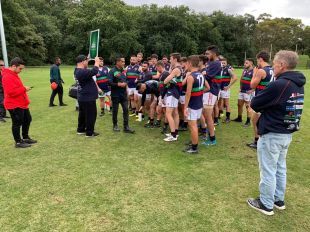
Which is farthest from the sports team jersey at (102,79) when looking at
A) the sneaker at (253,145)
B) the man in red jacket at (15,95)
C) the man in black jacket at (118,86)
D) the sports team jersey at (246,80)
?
the sneaker at (253,145)

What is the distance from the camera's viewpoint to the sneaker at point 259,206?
4156mm

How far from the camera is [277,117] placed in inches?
153

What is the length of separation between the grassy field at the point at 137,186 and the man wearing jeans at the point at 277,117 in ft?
1.62

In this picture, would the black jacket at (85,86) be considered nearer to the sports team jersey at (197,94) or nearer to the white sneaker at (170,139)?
the white sneaker at (170,139)

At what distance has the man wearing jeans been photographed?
12.4ft

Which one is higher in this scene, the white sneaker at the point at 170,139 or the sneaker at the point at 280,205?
the white sneaker at the point at 170,139

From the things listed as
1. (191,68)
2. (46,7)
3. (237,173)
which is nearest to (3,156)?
(191,68)

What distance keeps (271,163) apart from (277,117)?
642mm

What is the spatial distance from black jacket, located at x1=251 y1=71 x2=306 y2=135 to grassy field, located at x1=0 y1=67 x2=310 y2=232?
1299mm

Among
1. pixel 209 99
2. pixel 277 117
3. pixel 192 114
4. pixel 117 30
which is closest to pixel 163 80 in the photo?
pixel 209 99

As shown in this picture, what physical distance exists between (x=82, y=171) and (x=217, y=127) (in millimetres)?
4879

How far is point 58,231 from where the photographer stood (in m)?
3.71

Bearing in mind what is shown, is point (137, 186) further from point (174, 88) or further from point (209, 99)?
point (209, 99)

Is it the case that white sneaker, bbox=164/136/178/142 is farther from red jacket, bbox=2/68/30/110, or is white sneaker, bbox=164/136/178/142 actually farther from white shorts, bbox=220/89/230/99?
red jacket, bbox=2/68/30/110
